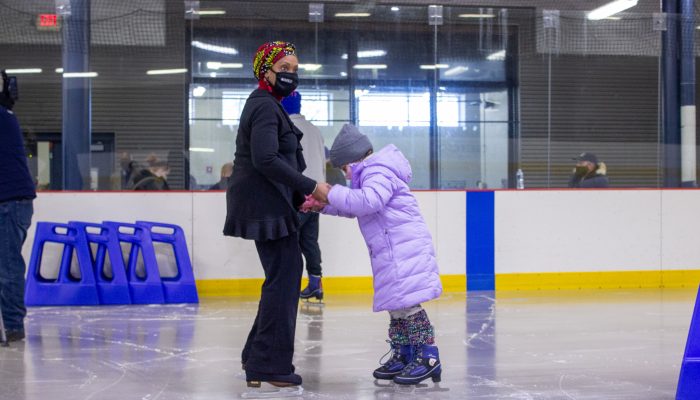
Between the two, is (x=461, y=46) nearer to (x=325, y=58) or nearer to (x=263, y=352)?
(x=325, y=58)

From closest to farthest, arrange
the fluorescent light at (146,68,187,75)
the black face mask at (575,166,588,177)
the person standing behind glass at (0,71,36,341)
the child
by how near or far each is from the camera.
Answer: the child
the person standing behind glass at (0,71,36,341)
the fluorescent light at (146,68,187,75)
the black face mask at (575,166,588,177)

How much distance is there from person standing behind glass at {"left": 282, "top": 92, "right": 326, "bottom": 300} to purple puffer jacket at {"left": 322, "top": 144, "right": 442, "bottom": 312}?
8.15 ft

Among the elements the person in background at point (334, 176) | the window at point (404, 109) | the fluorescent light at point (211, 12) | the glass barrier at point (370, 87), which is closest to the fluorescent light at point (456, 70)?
the glass barrier at point (370, 87)

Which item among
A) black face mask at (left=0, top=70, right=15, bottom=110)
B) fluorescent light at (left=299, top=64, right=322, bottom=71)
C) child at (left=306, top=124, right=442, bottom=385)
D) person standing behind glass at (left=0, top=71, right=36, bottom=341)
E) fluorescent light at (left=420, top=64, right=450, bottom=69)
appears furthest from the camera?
fluorescent light at (left=420, top=64, right=450, bottom=69)

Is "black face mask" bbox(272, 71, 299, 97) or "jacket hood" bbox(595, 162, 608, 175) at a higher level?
"black face mask" bbox(272, 71, 299, 97)

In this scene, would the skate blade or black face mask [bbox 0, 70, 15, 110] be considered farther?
black face mask [bbox 0, 70, 15, 110]

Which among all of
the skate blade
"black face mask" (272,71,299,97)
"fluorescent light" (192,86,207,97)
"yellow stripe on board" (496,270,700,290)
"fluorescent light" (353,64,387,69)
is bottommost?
"yellow stripe on board" (496,270,700,290)

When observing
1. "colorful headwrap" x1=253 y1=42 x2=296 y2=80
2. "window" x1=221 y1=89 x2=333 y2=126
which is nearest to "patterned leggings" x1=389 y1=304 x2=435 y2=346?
"colorful headwrap" x1=253 y1=42 x2=296 y2=80

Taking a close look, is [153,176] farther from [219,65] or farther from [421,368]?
[421,368]

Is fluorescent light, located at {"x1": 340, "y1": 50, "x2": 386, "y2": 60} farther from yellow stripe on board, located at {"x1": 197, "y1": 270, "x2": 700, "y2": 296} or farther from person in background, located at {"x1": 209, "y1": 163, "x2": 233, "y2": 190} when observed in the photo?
yellow stripe on board, located at {"x1": 197, "y1": 270, "x2": 700, "y2": 296}

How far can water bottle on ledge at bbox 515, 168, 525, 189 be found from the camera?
30.9ft

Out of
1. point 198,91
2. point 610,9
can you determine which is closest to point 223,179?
point 198,91

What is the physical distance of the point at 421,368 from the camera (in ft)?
14.0

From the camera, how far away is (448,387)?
4289 millimetres
